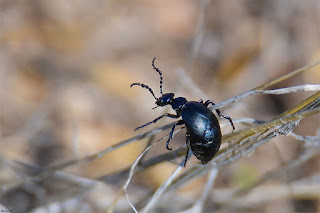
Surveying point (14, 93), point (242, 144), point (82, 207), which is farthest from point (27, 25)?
point (242, 144)

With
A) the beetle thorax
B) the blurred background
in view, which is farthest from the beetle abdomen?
the blurred background

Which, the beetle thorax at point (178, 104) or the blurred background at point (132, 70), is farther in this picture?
the blurred background at point (132, 70)

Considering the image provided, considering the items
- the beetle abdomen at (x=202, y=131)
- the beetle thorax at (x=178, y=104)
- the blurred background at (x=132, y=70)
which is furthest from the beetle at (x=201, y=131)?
the blurred background at (x=132, y=70)

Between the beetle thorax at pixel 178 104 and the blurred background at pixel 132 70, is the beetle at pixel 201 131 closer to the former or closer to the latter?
the beetle thorax at pixel 178 104

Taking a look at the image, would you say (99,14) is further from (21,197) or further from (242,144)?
(242,144)

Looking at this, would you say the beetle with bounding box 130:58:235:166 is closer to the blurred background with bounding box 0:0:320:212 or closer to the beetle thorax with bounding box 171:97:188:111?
the beetle thorax with bounding box 171:97:188:111

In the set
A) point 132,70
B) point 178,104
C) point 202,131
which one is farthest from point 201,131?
point 132,70

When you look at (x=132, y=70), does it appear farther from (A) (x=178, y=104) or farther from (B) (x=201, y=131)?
(B) (x=201, y=131)

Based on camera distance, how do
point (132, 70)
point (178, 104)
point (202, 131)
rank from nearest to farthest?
1. point (202, 131)
2. point (178, 104)
3. point (132, 70)
